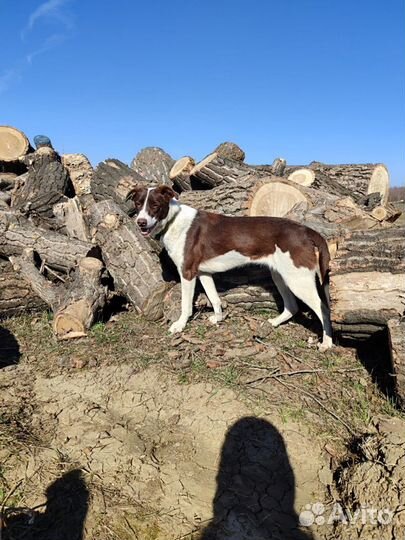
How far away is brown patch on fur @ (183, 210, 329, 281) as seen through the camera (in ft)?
17.0

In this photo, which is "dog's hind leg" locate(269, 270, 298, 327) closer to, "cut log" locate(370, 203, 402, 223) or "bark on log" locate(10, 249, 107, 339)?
"cut log" locate(370, 203, 402, 223)

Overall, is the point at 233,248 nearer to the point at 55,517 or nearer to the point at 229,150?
the point at 55,517

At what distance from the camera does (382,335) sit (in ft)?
15.1

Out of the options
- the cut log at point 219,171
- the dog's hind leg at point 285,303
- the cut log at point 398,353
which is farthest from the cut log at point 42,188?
the cut log at point 398,353

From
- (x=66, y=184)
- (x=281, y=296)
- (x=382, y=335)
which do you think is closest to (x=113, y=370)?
(x=281, y=296)

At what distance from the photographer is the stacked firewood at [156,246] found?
4.46 meters

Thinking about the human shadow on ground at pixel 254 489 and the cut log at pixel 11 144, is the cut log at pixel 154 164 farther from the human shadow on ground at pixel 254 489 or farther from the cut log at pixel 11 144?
the human shadow on ground at pixel 254 489

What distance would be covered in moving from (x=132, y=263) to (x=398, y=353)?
12.7 feet

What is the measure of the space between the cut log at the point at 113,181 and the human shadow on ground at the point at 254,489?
6103 millimetres

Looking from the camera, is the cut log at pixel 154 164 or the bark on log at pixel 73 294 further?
the cut log at pixel 154 164

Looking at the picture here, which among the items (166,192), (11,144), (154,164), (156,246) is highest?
(11,144)

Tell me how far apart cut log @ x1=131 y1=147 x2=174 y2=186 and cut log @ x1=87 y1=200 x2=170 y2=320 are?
11.8 ft

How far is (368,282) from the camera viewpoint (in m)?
4.38

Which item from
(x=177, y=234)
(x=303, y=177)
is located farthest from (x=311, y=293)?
(x=303, y=177)
